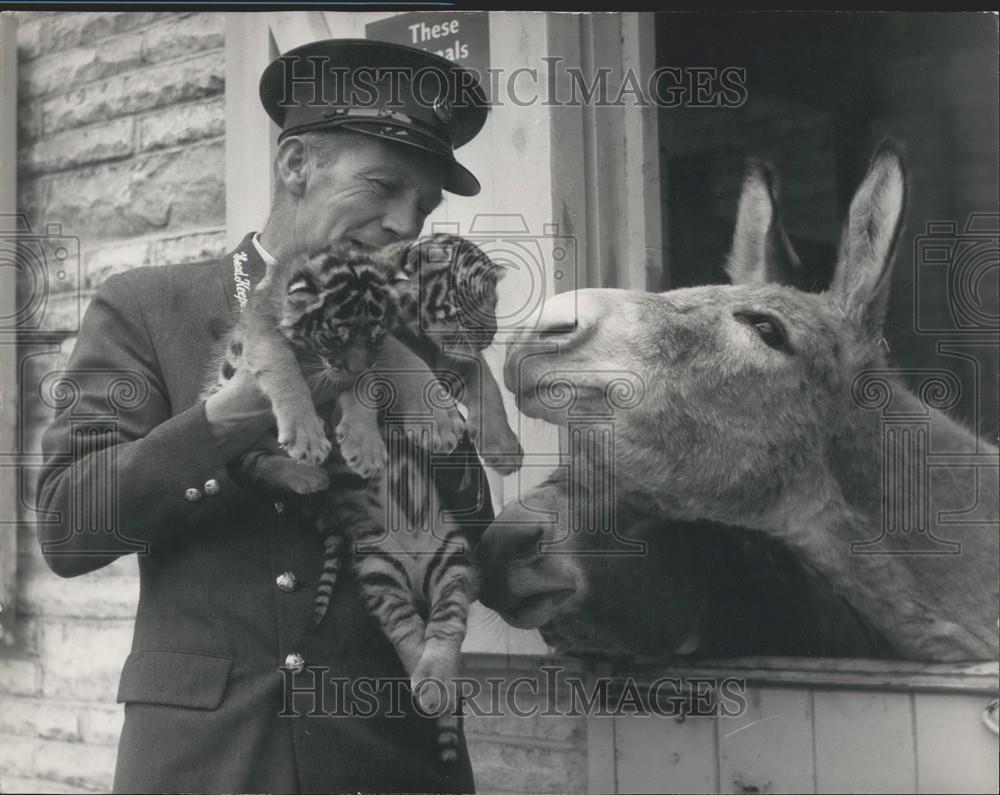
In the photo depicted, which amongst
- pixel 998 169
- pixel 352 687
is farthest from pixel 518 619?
pixel 998 169

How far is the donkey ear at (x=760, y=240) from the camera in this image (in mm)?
2689

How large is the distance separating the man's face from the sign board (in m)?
0.28

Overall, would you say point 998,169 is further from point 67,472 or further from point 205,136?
point 67,472

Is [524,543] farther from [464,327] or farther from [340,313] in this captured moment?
[340,313]

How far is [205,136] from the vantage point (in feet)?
10.3

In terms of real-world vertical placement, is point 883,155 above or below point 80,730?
above

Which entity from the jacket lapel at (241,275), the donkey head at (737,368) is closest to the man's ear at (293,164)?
the jacket lapel at (241,275)

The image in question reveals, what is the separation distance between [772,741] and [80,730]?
6.39ft

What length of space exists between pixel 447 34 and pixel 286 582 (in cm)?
146

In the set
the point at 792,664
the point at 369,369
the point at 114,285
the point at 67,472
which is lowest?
the point at 792,664

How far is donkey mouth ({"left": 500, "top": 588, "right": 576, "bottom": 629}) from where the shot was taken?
9.08ft

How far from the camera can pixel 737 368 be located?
2.63 m

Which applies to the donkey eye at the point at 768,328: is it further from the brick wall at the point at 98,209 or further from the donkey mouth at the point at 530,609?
the brick wall at the point at 98,209

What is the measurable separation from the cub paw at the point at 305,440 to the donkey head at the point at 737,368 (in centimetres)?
54
